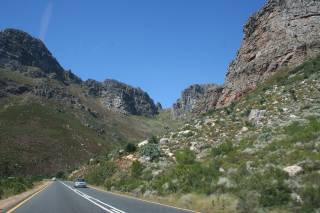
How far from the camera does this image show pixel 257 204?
1633cm

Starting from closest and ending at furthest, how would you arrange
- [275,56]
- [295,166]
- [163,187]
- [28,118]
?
[295,166], [163,187], [275,56], [28,118]

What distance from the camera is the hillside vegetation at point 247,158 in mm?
17000

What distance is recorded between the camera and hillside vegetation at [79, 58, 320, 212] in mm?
17000

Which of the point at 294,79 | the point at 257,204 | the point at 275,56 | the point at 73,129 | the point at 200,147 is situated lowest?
the point at 257,204

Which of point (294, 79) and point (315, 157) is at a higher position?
Result: point (294, 79)

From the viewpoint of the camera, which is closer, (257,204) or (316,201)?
(316,201)

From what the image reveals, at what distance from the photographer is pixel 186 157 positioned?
32.2m

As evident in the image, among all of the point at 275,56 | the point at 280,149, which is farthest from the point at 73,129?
the point at 280,149

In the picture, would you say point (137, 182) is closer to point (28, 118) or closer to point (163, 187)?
point (163, 187)

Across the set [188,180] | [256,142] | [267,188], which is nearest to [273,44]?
[256,142]

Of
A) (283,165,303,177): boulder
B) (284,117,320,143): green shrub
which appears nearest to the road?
(283,165,303,177): boulder

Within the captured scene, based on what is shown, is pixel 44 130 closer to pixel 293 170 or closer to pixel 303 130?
pixel 303 130

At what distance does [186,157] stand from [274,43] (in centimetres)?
1963

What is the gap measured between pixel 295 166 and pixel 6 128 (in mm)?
112141
